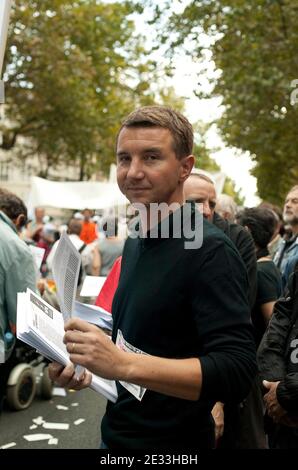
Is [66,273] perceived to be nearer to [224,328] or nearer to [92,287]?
[224,328]

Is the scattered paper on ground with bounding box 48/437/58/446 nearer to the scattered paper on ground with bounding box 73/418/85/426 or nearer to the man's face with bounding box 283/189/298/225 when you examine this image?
the scattered paper on ground with bounding box 73/418/85/426

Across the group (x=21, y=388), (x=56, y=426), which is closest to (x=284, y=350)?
(x=56, y=426)

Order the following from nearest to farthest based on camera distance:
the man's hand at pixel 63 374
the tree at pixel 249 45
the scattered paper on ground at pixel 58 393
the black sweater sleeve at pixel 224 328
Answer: the black sweater sleeve at pixel 224 328
the man's hand at pixel 63 374
the scattered paper on ground at pixel 58 393
the tree at pixel 249 45

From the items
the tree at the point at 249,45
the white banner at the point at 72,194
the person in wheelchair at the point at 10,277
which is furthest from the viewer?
the white banner at the point at 72,194

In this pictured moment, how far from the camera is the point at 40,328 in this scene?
147 cm

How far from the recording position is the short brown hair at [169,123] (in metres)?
1.63

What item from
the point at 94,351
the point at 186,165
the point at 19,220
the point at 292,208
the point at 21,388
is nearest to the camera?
the point at 94,351

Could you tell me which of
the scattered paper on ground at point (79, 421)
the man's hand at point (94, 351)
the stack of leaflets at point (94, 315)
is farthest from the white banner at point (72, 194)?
the man's hand at point (94, 351)

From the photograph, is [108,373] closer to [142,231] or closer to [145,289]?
[145,289]

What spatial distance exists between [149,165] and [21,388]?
4.17 m

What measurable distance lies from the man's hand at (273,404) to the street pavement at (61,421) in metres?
2.30

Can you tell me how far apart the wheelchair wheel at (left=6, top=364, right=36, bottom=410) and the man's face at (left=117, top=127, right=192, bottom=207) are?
12.8 ft

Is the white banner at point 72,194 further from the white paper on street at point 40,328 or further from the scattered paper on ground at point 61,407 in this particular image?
the white paper on street at point 40,328

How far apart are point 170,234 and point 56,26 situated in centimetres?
1909
